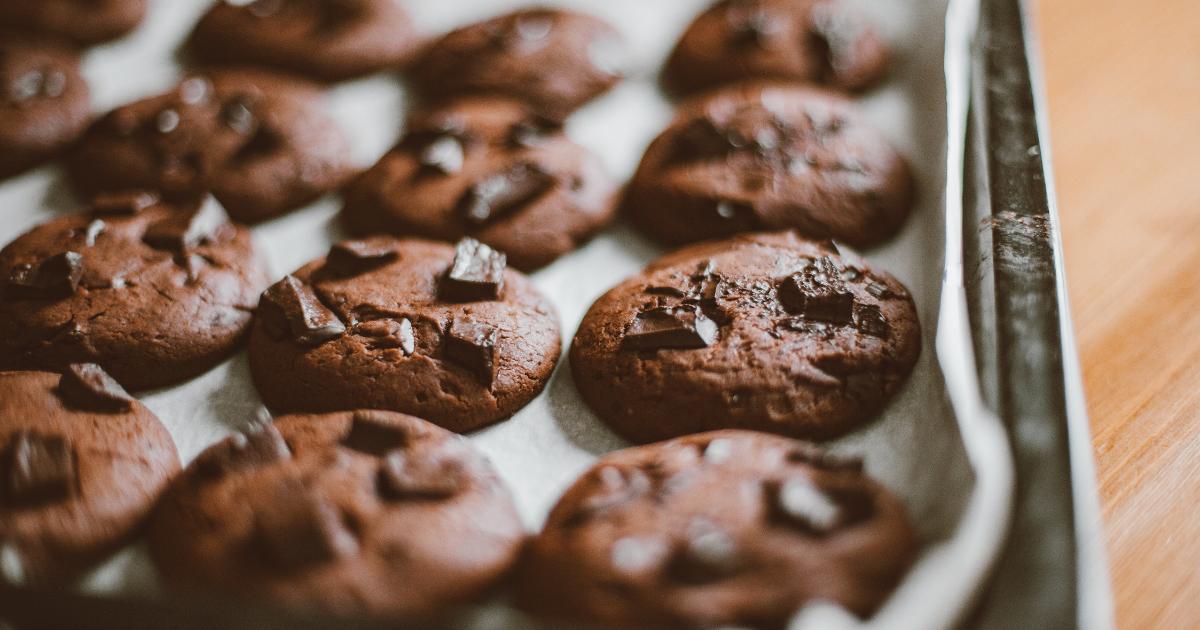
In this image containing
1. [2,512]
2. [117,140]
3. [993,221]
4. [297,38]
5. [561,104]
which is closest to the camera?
[2,512]

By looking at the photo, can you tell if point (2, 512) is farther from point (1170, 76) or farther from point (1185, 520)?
point (1170, 76)

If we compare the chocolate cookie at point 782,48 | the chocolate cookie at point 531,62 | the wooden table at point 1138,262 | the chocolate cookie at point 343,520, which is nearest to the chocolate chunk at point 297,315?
the chocolate cookie at point 343,520

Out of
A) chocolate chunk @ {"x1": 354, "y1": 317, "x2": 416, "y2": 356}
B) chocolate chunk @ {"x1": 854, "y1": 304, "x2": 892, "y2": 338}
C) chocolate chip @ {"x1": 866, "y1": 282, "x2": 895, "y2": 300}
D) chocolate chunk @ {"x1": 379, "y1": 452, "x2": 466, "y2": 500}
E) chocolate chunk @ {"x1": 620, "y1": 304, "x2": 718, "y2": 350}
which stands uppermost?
chocolate chip @ {"x1": 866, "y1": 282, "x2": 895, "y2": 300}

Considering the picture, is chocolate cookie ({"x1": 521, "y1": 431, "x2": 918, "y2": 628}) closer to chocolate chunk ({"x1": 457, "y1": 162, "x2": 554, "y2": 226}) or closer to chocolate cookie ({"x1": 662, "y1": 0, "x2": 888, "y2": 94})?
chocolate chunk ({"x1": 457, "y1": 162, "x2": 554, "y2": 226})

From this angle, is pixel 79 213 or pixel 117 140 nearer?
pixel 79 213

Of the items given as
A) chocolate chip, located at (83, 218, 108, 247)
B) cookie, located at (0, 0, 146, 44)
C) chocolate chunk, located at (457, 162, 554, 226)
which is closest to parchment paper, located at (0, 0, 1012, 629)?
cookie, located at (0, 0, 146, 44)

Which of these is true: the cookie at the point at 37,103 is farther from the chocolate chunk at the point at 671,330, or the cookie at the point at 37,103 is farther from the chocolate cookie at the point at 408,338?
the chocolate chunk at the point at 671,330

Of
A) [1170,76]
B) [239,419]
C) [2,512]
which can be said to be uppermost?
[1170,76]

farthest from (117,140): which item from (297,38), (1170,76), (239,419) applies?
(1170,76)
